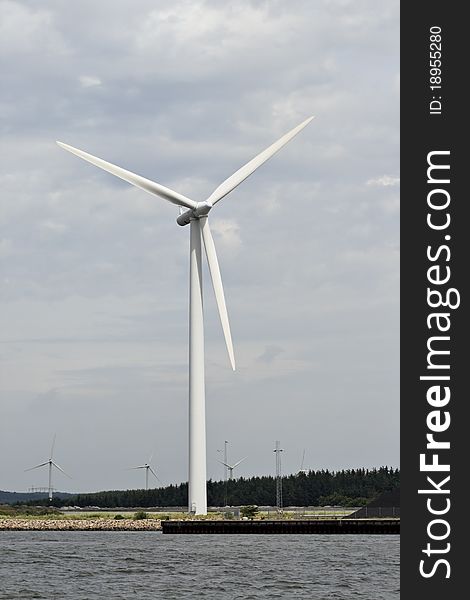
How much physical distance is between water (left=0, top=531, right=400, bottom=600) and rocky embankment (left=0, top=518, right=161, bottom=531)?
31.2m

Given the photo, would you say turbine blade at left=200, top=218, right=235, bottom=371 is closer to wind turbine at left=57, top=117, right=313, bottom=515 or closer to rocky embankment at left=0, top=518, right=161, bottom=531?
wind turbine at left=57, top=117, right=313, bottom=515

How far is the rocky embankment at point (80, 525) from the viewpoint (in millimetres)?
128750

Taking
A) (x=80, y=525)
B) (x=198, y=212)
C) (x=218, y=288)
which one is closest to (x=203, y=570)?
(x=218, y=288)

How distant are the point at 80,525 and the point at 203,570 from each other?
78.5 m

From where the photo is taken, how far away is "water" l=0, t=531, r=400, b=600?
1988 inches

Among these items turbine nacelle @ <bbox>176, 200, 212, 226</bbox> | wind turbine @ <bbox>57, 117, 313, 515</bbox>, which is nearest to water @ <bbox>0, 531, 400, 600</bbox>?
wind turbine @ <bbox>57, 117, 313, 515</bbox>

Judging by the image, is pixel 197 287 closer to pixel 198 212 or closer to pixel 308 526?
pixel 198 212

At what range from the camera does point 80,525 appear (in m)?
138

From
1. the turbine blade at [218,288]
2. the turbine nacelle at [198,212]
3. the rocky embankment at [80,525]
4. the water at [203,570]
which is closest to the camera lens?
the water at [203,570]

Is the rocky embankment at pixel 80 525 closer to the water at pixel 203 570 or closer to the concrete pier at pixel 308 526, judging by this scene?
the concrete pier at pixel 308 526

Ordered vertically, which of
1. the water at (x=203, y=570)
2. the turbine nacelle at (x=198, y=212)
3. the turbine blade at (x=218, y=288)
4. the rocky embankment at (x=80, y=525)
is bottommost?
the rocky embankment at (x=80, y=525)

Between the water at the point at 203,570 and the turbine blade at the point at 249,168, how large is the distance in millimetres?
30876

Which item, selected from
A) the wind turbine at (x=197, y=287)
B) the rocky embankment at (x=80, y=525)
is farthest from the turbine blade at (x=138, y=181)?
the rocky embankment at (x=80, y=525)

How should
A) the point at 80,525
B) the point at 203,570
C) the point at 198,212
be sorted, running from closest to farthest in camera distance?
the point at 203,570 < the point at 198,212 < the point at 80,525
